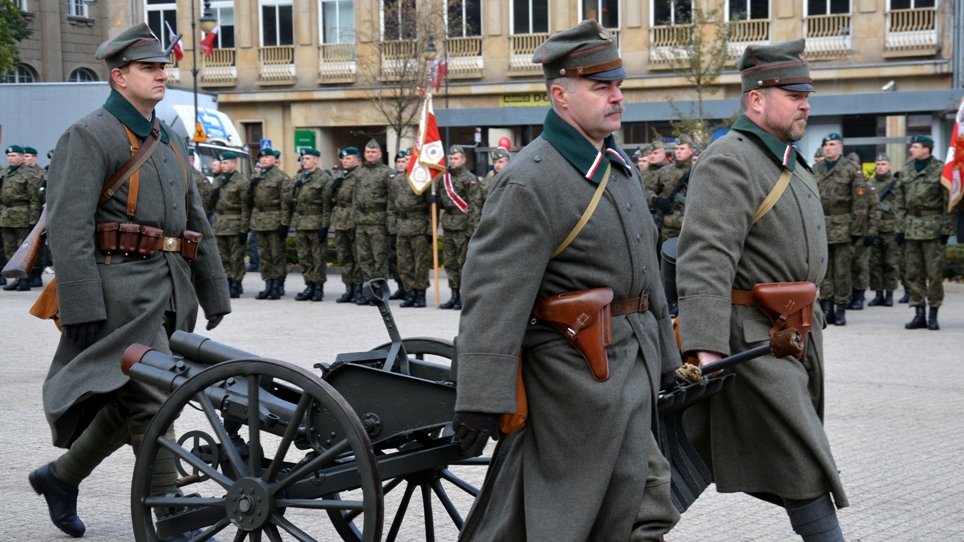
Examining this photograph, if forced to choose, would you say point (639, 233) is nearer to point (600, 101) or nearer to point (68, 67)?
point (600, 101)

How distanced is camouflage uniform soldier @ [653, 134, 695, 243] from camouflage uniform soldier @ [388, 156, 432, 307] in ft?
10.2

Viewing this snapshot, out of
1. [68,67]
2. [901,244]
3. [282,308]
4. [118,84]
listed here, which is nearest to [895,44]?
[901,244]

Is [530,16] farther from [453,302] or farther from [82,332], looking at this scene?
[82,332]

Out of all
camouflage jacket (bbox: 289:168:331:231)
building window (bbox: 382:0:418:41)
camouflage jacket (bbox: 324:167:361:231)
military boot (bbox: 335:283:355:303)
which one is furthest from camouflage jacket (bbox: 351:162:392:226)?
building window (bbox: 382:0:418:41)

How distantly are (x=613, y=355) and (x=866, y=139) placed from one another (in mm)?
27105

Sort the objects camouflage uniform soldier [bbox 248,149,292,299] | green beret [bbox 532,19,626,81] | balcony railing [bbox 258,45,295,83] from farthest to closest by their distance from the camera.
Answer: balcony railing [bbox 258,45,295,83] → camouflage uniform soldier [bbox 248,149,292,299] → green beret [bbox 532,19,626,81]

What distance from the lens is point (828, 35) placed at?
121 feet

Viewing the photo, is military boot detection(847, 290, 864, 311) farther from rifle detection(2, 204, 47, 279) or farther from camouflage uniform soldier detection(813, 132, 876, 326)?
rifle detection(2, 204, 47, 279)

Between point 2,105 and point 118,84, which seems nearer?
point 118,84

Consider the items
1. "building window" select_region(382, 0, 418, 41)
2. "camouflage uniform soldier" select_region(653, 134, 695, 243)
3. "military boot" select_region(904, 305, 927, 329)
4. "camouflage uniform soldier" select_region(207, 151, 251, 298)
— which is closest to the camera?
"military boot" select_region(904, 305, 927, 329)

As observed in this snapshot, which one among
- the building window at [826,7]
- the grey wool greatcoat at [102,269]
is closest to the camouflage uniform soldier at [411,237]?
the grey wool greatcoat at [102,269]

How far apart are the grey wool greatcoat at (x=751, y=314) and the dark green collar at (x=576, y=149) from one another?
0.72m

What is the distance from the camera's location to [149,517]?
4.96 m

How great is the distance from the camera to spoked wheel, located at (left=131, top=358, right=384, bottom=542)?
14.8 feet
